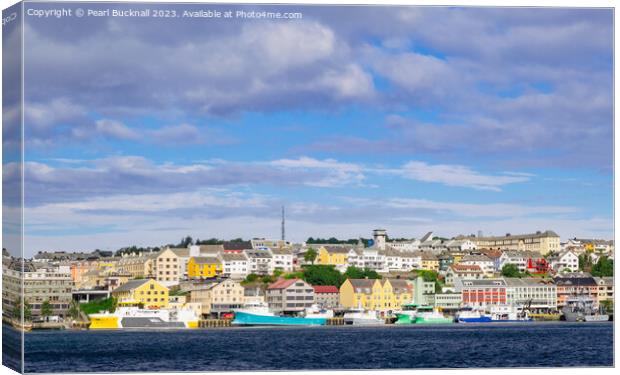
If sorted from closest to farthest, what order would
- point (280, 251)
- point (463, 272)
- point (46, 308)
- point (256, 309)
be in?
point (46, 308) → point (280, 251) → point (256, 309) → point (463, 272)

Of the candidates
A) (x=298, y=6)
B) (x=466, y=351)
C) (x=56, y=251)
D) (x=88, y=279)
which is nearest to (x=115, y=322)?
(x=88, y=279)

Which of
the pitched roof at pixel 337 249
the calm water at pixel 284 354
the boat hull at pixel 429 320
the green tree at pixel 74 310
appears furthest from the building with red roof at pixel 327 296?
the calm water at pixel 284 354

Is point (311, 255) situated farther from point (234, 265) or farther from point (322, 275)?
point (234, 265)

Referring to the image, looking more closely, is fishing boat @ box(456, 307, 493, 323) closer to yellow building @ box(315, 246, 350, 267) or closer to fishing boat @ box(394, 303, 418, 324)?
fishing boat @ box(394, 303, 418, 324)

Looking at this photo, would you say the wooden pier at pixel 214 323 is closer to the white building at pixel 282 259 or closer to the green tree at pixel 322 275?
the white building at pixel 282 259

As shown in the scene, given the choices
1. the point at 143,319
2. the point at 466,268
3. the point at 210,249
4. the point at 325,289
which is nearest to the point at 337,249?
the point at 325,289

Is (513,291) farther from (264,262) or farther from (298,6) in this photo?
(298,6)

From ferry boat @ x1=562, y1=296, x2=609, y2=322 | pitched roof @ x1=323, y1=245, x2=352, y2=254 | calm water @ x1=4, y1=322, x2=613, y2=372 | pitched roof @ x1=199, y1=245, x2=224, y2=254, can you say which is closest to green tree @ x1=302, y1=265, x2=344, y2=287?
pitched roof @ x1=323, y1=245, x2=352, y2=254
